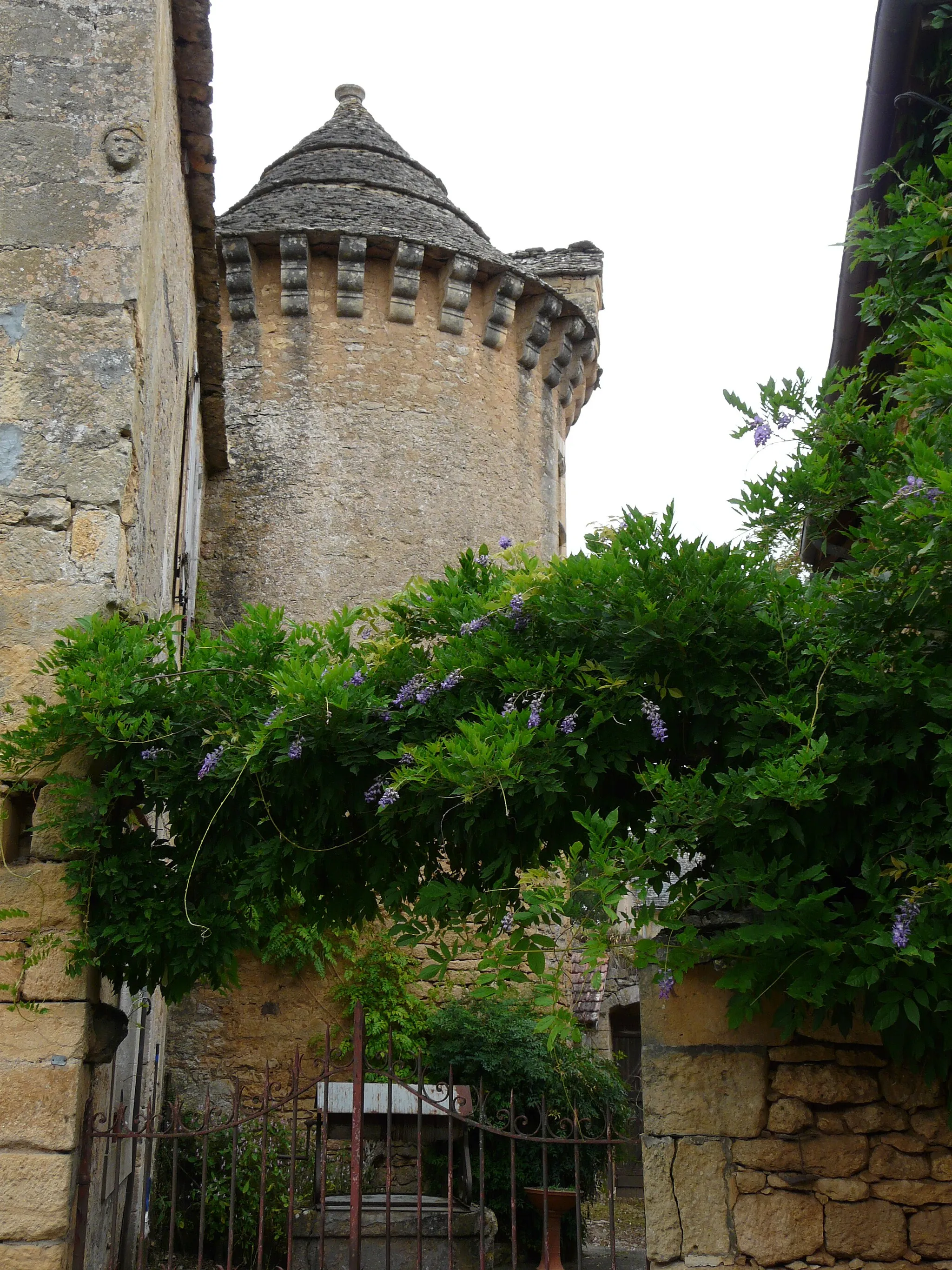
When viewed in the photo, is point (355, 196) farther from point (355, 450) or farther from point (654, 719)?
point (654, 719)

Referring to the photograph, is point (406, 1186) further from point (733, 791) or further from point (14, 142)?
point (14, 142)

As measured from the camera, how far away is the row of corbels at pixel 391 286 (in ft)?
37.0

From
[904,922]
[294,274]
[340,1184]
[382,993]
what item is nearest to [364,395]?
[294,274]

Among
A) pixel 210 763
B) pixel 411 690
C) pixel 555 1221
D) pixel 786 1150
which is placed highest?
pixel 411 690

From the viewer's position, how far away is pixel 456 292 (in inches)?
459

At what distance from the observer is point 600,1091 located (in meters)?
9.20

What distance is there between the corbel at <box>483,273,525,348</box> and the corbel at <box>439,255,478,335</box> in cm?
28

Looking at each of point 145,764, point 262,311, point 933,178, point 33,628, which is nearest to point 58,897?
point 145,764

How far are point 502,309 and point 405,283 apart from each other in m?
1.06

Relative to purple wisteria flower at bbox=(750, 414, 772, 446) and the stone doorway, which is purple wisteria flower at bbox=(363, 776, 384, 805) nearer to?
purple wisteria flower at bbox=(750, 414, 772, 446)

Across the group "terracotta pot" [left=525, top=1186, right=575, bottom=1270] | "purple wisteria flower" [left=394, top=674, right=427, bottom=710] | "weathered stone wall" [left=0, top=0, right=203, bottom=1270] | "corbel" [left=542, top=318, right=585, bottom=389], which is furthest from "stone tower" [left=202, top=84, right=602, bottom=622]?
"purple wisteria flower" [left=394, top=674, right=427, bottom=710]

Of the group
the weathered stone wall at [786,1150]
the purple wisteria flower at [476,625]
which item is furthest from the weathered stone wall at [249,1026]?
the purple wisteria flower at [476,625]

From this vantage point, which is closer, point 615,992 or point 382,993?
point 382,993

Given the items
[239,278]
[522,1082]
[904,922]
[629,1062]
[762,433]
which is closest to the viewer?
[904,922]
